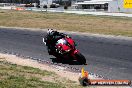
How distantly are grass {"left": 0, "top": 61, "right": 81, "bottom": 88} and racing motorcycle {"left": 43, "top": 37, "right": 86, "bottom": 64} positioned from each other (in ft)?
7.51

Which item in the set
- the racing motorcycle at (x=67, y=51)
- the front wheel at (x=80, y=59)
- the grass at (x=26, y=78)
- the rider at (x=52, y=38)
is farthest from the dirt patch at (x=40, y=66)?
the front wheel at (x=80, y=59)

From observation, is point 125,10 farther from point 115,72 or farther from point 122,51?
point 115,72

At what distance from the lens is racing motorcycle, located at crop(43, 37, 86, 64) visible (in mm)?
15367

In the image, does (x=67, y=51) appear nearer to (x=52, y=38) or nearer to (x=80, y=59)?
(x=80, y=59)

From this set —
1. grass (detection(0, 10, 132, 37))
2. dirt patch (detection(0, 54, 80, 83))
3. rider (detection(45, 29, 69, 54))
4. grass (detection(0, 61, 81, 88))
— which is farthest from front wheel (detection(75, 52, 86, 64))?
grass (detection(0, 10, 132, 37))

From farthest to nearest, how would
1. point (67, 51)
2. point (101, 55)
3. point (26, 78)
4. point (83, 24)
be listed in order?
1. point (83, 24)
2. point (101, 55)
3. point (67, 51)
4. point (26, 78)

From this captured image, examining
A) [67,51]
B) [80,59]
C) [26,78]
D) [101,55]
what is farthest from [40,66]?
[101,55]

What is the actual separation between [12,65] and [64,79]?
3.02 m

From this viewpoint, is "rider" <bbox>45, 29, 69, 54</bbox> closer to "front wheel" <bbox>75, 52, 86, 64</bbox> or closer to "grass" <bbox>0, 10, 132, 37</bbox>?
"front wheel" <bbox>75, 52, 86, 64</bbox>

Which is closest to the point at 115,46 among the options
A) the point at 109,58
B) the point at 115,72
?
the point at 109,58

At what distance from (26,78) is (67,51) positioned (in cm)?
422

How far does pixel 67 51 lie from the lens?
15.4 m

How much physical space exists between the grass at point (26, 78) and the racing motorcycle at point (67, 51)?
229 centimetres

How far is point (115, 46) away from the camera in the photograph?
21.3 metres
